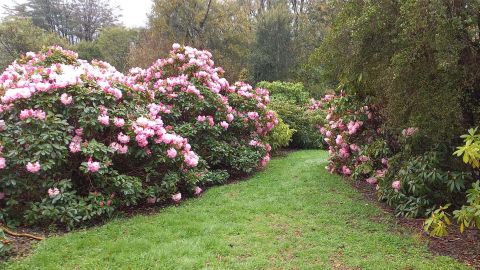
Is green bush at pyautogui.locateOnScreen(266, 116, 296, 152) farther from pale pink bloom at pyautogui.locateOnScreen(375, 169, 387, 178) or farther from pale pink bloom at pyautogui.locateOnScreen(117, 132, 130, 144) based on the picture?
pale pink bloom at pyautogui.locateOnScreen(117, 132, 130, 144)

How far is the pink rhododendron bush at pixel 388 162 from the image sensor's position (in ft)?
15.3

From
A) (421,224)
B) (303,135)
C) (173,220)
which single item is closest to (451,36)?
(421,224)

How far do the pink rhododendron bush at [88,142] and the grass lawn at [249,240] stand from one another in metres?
0.40

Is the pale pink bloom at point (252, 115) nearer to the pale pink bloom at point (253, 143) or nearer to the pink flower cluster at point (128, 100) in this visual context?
the pink flower cluster at point (128, 100)

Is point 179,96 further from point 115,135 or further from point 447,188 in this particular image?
point 447,188

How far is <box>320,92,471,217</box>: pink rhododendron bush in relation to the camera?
4.66 metres

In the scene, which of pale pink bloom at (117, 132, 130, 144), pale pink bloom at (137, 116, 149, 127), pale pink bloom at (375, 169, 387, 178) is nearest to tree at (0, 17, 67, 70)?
pale pink bloom at (137, 116, 149, 127)

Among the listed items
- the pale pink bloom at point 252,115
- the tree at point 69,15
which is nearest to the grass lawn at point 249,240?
the pale pink bloom at point 252,115

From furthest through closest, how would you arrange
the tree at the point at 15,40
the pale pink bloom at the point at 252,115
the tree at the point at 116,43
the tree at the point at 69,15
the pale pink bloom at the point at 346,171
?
the tree at the point at 69,15 → the tree at the point at 116,43 → the tree at the point at 15,40 → the pale pink bloom at the point at 252,115 → the pale pink bloom at the point at 346,171

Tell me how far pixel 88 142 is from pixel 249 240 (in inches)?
93.7

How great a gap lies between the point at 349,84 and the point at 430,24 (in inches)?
97.2

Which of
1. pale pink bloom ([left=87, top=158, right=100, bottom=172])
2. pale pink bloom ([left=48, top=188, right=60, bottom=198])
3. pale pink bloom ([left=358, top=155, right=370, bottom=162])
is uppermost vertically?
pale pink bloom ([left=87, top=158, right=100, bottom=172])

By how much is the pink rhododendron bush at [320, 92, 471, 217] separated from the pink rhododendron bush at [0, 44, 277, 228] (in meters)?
2.31

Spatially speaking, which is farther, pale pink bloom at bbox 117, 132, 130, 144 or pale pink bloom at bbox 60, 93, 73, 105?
pale pink bloom at bbox 117, 132, 130, 144
